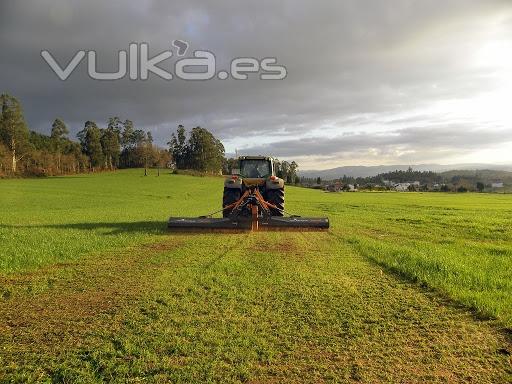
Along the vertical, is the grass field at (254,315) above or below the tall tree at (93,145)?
below

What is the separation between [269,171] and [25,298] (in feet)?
39.8

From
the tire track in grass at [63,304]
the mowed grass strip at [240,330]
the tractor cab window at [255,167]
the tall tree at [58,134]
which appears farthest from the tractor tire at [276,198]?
the tall tree at [58,134]

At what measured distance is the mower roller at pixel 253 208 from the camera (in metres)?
13.8

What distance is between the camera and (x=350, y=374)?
406 centimetres

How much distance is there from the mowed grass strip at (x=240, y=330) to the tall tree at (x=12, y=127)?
91277 mm

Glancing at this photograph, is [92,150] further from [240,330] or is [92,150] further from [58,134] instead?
[240,330]

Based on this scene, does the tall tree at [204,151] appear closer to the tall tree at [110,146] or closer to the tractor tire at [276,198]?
the tall tree at [110,146]

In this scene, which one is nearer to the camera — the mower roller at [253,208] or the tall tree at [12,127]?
the mower roller at [253,208]

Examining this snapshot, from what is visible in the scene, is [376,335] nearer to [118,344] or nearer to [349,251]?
[118,344]

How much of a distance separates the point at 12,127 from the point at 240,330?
315ft

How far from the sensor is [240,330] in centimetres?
508

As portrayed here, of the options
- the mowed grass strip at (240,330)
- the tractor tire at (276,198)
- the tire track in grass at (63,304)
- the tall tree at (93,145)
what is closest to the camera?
the mowed grass strip at (240,330)

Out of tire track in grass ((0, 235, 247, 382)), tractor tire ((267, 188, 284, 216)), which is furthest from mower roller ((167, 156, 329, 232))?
tire track in grass ((0, 235, 247, 382))

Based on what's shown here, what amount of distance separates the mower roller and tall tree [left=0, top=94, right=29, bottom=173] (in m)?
84.9
